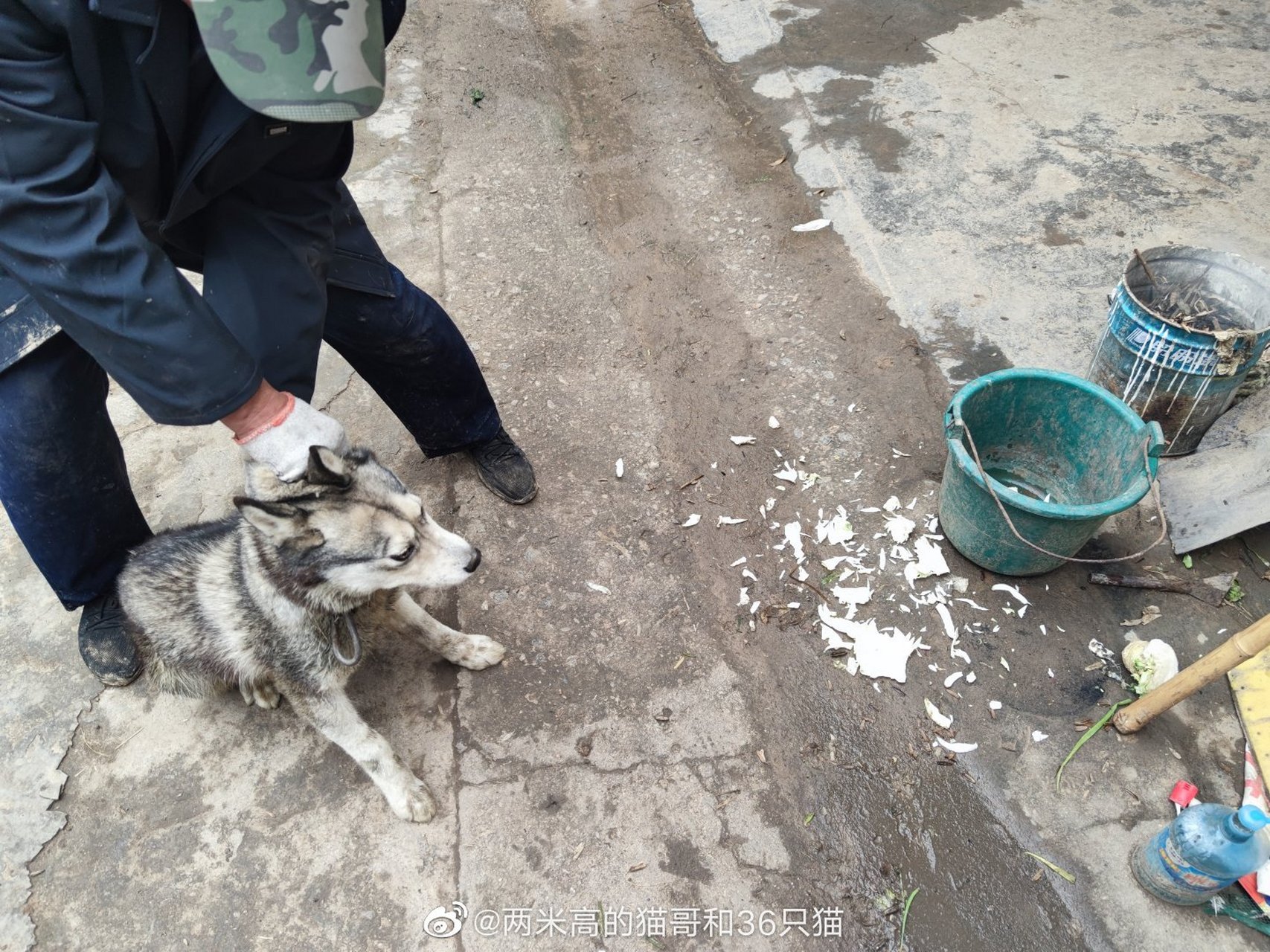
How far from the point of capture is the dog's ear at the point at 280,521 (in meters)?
1.87

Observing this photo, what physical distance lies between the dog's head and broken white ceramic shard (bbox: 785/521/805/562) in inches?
54.7

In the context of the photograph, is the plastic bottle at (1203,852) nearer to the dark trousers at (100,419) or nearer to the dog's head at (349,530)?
the dog's head at (349,530)

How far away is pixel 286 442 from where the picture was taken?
6.83 feet

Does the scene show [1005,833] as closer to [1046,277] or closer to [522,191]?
[1046,277]

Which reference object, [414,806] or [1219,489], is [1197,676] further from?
[414,806]

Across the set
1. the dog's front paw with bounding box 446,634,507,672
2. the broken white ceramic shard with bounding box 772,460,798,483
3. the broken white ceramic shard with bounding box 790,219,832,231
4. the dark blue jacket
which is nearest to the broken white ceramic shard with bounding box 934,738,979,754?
the broken white ceramic shard with bounding box 772,460,798,483

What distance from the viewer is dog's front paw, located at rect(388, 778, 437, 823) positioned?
243cm

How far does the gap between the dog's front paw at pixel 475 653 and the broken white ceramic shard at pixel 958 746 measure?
60.9 inches

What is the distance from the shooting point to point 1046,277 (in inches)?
157

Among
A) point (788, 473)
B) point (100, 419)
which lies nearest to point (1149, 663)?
point (788, 473)

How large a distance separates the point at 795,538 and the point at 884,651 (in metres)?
0.57

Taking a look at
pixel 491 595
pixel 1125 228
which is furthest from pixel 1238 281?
pixel 491 595

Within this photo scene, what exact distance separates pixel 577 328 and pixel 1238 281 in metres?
2.91

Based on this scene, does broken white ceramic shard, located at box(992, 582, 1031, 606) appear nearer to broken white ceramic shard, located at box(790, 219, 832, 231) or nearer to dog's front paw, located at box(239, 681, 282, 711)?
broken white ceramic shard, located at box(790, 219, 832, 231)
